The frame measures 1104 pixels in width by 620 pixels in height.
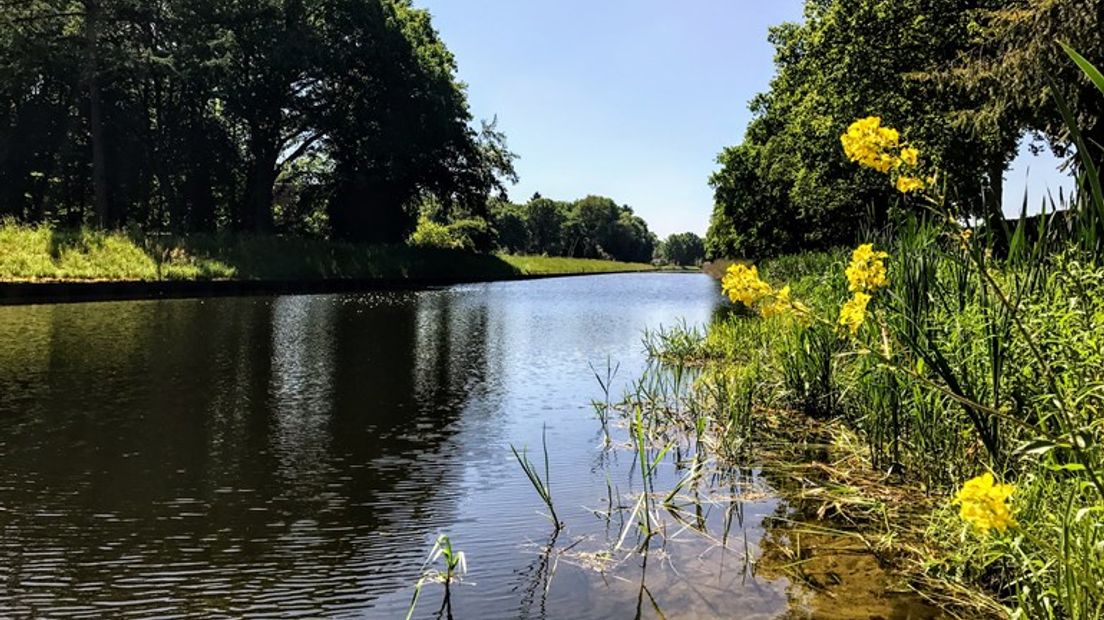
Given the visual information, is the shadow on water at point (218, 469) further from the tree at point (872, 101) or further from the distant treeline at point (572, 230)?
the distant treeline at point (572, 230)

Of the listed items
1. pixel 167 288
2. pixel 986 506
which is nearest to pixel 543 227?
pixel 167 288

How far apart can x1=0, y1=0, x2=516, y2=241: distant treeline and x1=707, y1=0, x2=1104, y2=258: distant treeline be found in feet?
57.1

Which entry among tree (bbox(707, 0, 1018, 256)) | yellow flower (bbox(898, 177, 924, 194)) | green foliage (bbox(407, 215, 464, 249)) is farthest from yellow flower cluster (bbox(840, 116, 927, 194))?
green foliage (bbox(407, 215, 464, 249))

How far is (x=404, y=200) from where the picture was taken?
131 ft

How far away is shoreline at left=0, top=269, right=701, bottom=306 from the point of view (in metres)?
17.1

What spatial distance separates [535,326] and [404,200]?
85.6 feet

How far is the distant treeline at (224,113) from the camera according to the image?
28359 mm

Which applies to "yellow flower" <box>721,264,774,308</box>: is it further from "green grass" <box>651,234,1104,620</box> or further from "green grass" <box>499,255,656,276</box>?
"green grass" <box>499,255,656,276</box>

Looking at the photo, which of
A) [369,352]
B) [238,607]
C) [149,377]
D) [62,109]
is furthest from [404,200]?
[238,607]

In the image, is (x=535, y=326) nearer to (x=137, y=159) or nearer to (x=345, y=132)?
(x=345, y=132)

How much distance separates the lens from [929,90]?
16.9m

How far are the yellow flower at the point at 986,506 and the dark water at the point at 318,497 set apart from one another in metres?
1.25

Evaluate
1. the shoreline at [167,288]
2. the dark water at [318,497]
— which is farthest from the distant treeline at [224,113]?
the dark water at [318,497]

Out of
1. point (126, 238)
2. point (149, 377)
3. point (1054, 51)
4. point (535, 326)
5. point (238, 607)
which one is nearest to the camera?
point (238, 607)
